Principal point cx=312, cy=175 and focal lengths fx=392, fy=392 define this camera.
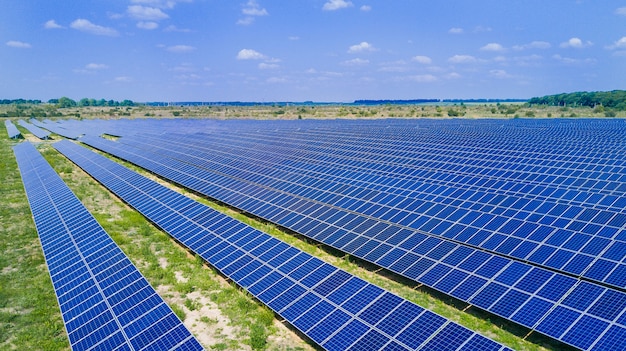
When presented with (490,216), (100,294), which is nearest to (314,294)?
(100,294)

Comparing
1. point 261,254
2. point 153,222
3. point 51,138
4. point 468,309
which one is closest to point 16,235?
point 153,222

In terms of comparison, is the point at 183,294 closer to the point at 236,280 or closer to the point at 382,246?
the point at 236,280

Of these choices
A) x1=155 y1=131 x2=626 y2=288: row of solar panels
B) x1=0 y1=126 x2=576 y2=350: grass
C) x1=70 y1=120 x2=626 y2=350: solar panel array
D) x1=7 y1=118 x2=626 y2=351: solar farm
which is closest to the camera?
x1=7 y1=118 x2=626 y2=351: solar farm

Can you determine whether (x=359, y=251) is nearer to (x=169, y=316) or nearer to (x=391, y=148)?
(x=169, y=316)

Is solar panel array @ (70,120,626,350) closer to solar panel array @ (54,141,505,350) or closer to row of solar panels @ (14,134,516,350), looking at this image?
solar panel array @ (54,141,505,350)

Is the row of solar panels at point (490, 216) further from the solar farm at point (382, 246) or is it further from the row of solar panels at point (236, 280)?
the row of solar panels at point (236, 280)

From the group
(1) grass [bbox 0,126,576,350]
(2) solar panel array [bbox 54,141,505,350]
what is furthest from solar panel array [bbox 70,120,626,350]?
(2) solar panel array [bbox 54,141,505,350]

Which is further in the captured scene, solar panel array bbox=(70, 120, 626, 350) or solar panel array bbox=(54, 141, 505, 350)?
solar panel array bbox=(70, 120, 626, 350)

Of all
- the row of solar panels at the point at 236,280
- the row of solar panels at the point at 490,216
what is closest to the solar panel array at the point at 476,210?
the row of solar panels at the point at 490,216
